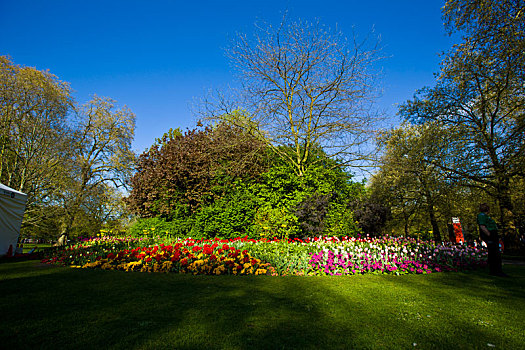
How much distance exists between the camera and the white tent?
9375 millimetres

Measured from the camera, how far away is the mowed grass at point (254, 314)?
254cm

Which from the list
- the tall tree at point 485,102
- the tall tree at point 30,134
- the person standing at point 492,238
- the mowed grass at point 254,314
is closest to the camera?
the mowed grass at point 254,314

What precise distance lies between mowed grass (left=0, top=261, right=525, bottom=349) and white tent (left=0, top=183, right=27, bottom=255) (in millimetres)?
6012

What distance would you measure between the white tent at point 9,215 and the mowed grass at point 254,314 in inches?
237

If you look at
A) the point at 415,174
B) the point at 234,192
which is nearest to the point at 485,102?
the point at 415,174

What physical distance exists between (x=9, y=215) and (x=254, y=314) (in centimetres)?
1128

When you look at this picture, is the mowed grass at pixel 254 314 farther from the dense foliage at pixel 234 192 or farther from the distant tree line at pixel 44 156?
the distant tree line at pixel 44 156

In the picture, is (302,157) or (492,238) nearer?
(492,238)

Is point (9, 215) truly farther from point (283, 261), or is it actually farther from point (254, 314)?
point (254, 314)

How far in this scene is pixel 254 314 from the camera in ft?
10.7

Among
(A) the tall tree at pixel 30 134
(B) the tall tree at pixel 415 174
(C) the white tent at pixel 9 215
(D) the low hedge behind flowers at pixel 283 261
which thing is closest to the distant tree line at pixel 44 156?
(A) the tall tree at pixel 30 134

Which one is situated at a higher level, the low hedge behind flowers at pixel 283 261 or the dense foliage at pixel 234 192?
the dense foliage at pixel 234 192

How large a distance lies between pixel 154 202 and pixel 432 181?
14.1 m

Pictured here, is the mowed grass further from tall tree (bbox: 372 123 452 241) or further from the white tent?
tall tree (bbox: 372 123 452 241)
